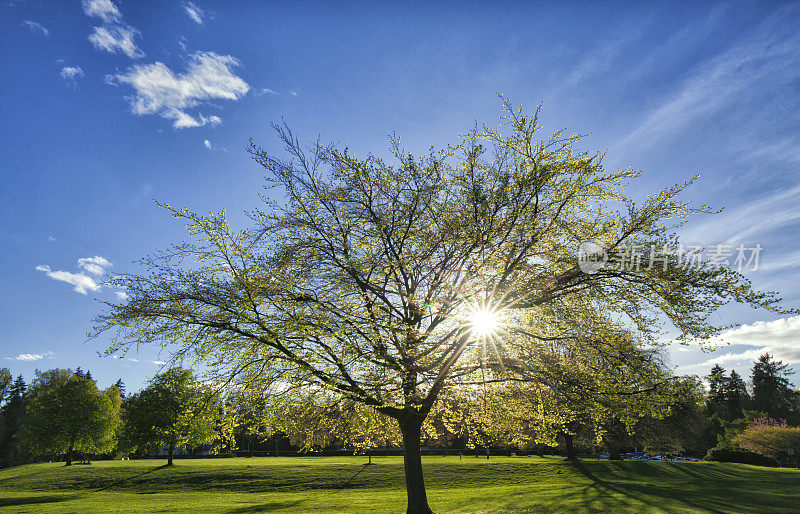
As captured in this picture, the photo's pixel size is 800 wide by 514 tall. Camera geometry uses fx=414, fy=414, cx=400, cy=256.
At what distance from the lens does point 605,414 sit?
15.3 m

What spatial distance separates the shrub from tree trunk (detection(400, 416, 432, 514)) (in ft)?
224

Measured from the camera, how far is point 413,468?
16.2 meters

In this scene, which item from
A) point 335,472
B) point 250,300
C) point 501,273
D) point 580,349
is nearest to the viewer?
point 250,300

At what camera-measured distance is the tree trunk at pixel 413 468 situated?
15.9 metres

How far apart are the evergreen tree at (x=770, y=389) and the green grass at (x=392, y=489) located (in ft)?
183

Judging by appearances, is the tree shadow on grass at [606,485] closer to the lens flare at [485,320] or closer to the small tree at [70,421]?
the lens flare at [485,320]

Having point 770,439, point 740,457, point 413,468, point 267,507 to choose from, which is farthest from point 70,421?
point 740,457

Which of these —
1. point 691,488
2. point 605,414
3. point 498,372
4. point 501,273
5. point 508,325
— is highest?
point 501,273

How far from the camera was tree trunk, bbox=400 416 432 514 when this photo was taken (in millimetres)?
15891

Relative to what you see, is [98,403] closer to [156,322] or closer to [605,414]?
[156,322]

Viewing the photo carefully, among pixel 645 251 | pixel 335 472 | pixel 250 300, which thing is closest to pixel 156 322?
pixel 250 300

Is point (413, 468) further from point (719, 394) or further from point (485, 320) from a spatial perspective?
point (719, 394)

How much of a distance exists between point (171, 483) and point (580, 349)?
37051 millimetres

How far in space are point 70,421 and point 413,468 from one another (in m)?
53.5
